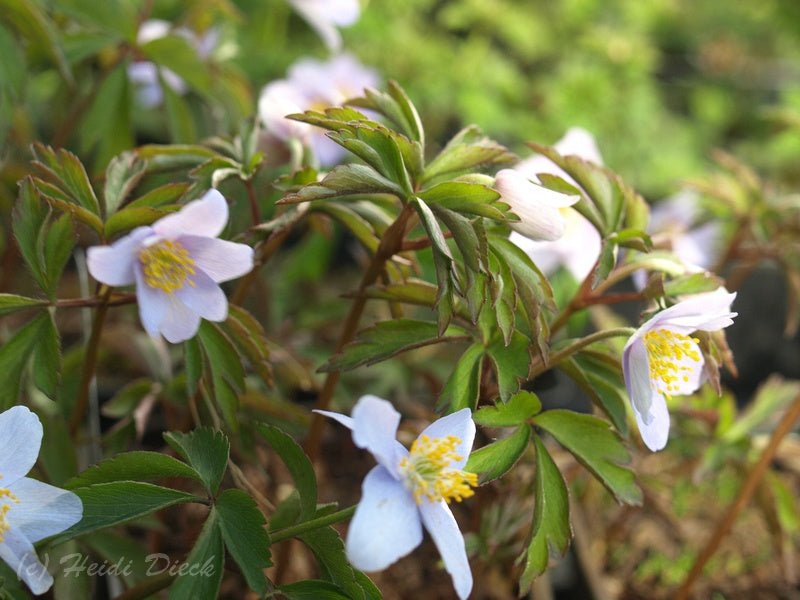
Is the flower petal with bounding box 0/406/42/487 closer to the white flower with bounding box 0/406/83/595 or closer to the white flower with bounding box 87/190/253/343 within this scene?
the white flower with bounding box 0/406/83/595

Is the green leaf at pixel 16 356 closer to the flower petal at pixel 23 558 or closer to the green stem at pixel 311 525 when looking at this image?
the flower petal at pixel 23 558

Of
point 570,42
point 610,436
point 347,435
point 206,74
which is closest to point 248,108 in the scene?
point 206,74

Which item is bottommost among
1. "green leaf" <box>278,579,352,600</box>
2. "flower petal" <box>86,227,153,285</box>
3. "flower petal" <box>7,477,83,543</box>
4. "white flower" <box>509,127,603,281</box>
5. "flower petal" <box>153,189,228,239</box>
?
"green leaf" <box>278,579,352,600</box>

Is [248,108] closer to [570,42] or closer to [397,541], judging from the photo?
[397,541]

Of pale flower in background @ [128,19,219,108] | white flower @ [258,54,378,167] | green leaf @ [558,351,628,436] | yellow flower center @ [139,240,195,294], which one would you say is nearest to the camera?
yellow flower center @ [139,240,195,294]

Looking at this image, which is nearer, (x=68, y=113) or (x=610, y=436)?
(x=610, y=436)

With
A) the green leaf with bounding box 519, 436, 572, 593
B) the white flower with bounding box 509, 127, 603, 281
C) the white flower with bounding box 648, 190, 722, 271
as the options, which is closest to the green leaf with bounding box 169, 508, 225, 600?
the green leaf with bounding box 519, 436, 572, 593

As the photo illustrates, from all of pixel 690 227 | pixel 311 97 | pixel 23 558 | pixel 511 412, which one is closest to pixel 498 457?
pixel 511 412
